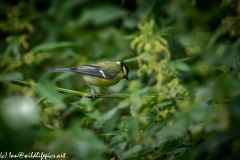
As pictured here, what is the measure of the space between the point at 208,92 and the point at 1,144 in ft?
2.75

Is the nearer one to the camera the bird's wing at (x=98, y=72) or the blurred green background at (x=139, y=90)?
the blurred green background at (x=139, y=90)

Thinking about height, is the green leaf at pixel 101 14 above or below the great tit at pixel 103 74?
above

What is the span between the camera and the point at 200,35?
252cm

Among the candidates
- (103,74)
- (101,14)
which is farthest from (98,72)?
(101,14)

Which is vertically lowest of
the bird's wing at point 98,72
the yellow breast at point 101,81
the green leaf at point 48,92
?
the green leaf at point 48,92

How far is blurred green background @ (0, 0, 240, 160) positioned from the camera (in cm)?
170

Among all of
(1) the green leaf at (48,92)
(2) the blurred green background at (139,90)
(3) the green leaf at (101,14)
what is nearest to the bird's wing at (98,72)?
(2) the blurred green background at (139,90)

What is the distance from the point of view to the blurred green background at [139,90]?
1696 mm

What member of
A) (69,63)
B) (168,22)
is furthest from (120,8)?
(168,22)

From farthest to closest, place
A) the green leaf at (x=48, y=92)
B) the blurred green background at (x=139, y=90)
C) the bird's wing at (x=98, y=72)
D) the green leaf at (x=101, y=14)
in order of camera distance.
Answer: the green leaf at (x=101, y=14) < the bird's wing at (x=98, y=72) < the green leaf at (x=48, y=92) < the blurred green background at (x=139, y=90)

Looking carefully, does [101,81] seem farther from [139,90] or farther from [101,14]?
[101,14]

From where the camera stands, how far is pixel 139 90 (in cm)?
226

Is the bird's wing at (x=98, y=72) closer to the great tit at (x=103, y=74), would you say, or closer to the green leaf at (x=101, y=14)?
the great tit at (x=103, y=74)

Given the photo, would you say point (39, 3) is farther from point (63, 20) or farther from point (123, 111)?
point (123, 111)
